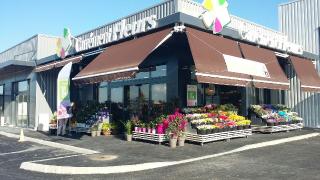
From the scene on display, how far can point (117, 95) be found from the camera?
73.0ft

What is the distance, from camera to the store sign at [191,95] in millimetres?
18312

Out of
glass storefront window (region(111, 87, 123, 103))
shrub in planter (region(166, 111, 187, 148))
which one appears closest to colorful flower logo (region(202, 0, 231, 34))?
shrub in planter (region(166, 111, 187, 148))

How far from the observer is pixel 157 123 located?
14.8m

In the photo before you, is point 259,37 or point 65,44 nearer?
point 259,37

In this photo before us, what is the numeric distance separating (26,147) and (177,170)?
29.0ft

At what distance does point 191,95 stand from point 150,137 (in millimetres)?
4506

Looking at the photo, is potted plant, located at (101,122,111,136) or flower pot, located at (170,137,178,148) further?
potted plant, located at (101,122,111,136)

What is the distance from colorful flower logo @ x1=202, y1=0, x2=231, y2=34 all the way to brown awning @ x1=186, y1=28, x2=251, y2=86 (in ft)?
1.33

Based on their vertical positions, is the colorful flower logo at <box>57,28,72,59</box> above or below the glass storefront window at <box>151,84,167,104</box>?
above

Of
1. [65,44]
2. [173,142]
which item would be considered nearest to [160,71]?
[173,142]

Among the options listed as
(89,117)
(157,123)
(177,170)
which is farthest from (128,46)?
(177,170)

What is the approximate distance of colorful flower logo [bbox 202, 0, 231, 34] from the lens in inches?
571

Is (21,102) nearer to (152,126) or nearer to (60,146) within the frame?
(60,146)

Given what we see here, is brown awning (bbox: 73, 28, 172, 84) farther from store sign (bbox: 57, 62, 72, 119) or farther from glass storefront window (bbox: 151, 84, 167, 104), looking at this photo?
glass storefront window (bbox: 151, 84, 167, 104)
